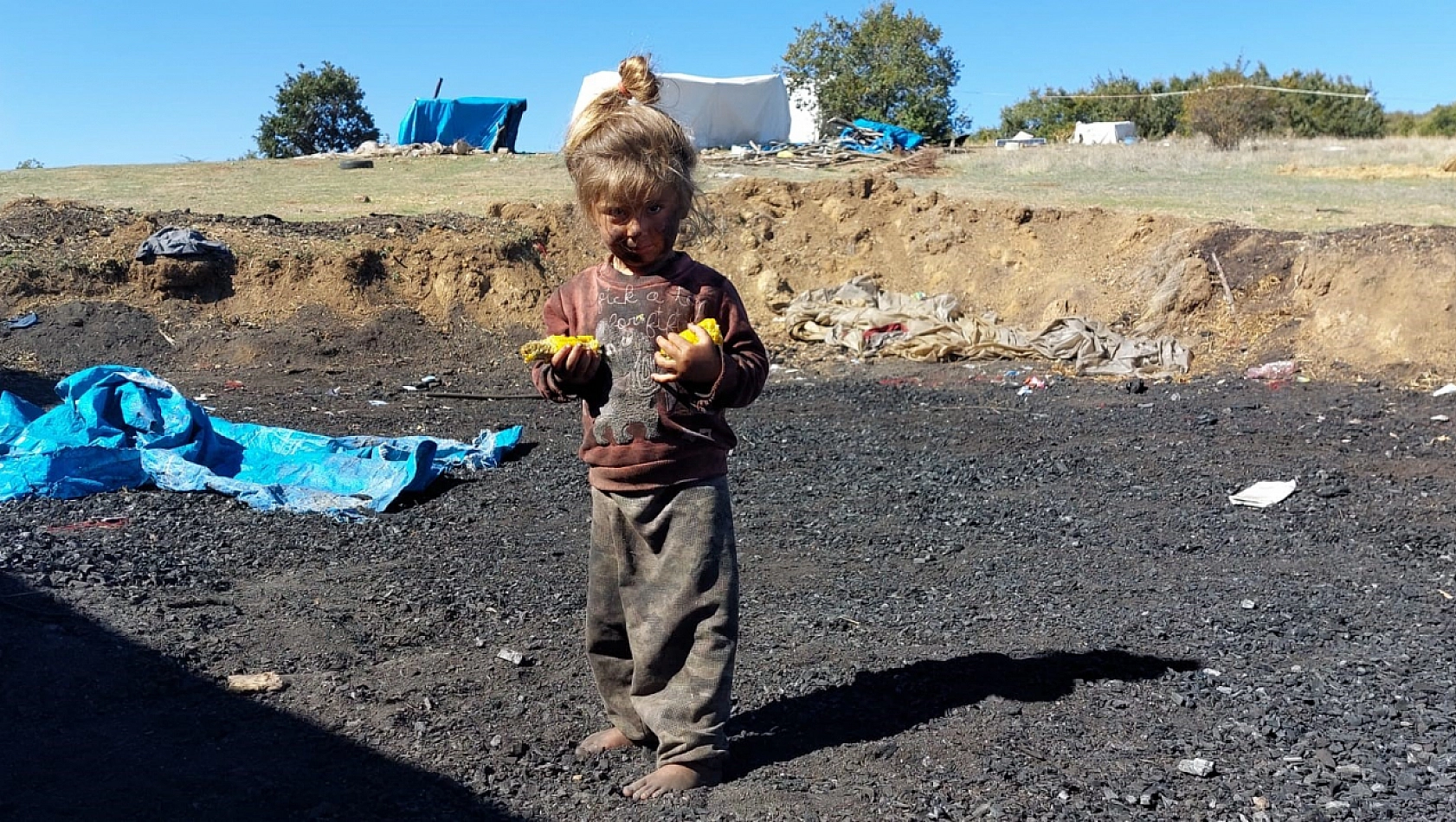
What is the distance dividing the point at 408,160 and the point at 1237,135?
21.8m

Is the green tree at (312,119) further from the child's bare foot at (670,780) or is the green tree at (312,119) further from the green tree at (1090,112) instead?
the child's bare foot at (670,780)

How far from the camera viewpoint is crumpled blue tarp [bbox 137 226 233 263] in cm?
1180

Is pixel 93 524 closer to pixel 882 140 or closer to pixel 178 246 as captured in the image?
→ pixel 178 246

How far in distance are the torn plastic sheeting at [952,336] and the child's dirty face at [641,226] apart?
8.24 meters

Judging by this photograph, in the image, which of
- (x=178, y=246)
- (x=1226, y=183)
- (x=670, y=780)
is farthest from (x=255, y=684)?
(x=1226, y=183)

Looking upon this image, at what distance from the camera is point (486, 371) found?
11164 mm

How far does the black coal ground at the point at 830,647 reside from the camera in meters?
3.02

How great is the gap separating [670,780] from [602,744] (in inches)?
13.3

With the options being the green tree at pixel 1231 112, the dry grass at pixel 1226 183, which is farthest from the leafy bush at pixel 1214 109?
the dry grass at pixel 1226 183

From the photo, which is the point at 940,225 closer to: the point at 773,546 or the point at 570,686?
the point at 773,546

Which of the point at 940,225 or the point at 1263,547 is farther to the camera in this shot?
the point at 940,225

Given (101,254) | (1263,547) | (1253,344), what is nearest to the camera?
(1263,547)

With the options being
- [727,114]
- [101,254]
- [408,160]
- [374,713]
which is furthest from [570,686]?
[727,114]

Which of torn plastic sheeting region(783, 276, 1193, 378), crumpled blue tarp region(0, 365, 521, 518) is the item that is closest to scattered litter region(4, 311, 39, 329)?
crumpled blue tarp region(0, 365, 521, 518)
